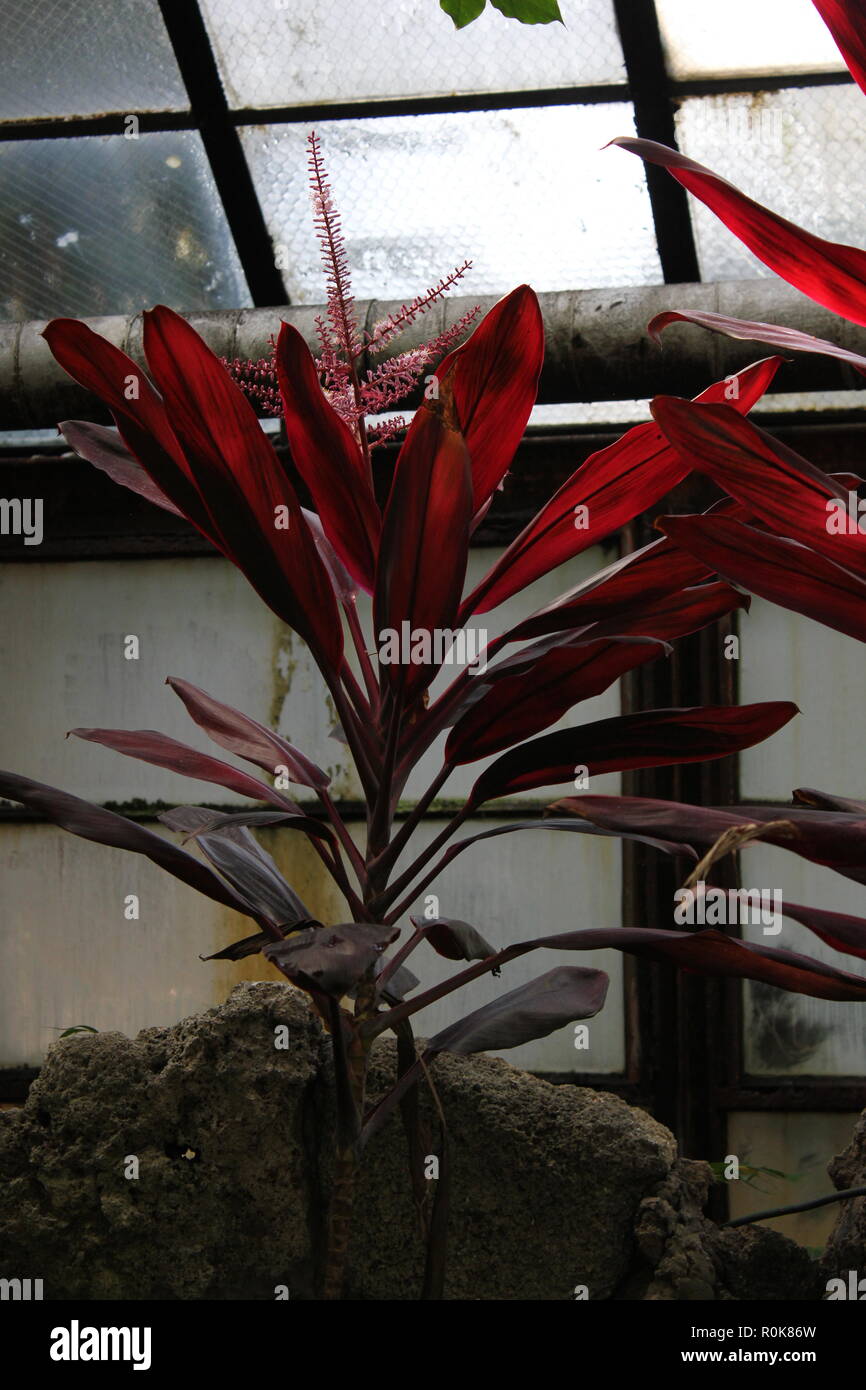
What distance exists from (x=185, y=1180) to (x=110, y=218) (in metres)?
2.60

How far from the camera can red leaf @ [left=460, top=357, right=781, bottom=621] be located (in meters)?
1.01

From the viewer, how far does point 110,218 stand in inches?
119

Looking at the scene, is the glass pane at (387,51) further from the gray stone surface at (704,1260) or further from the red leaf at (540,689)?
the gray stone surface at (704,1260)

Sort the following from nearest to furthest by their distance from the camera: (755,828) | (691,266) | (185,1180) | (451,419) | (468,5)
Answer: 1. (755,828)
2. (451,419)
3. (468,5)
4. (185,1180)
5. (691,266)

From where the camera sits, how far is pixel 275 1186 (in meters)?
1.11

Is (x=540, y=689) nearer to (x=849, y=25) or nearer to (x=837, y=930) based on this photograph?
(x=837, y=930)

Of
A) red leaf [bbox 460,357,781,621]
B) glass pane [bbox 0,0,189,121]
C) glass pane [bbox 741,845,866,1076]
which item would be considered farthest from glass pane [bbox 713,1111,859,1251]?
glass pane [bbox 0,0,189,121]

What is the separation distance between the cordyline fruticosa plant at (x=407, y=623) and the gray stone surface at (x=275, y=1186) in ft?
0.26

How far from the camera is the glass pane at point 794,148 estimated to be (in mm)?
2713

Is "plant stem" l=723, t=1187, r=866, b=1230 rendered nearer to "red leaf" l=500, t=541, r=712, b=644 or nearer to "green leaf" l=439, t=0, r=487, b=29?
"red leaf" l=500, t=541, r=712, b=644

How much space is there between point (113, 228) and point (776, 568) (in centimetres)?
269

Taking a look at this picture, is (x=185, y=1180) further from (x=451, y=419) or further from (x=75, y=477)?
(x=75, y=477)

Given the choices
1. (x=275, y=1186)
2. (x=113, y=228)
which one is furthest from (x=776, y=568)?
(x=113, y=228)
